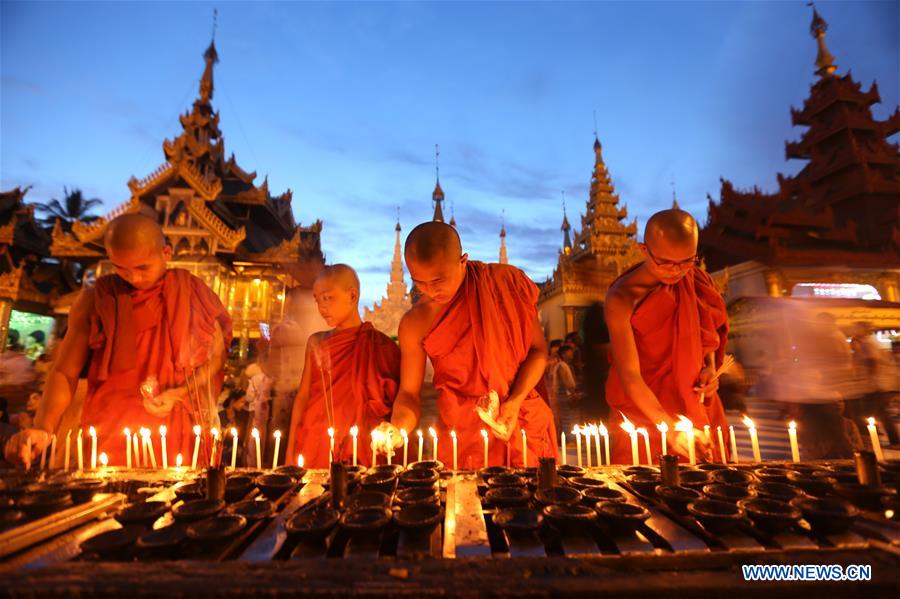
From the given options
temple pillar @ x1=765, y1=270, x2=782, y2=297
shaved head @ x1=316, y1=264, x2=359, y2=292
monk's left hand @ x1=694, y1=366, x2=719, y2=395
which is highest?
temple pillar @ x1=765, y1=270, x2=782, y2=297

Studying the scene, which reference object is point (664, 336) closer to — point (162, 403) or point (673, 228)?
point (673, 228)

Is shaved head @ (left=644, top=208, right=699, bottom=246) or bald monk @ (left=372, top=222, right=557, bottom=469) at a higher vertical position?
shaved head @ (left=644, top=208, right=699, bottom=246)

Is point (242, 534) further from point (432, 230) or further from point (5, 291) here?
point (5, 291)

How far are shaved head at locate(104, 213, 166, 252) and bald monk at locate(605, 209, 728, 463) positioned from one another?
3570 millimetres

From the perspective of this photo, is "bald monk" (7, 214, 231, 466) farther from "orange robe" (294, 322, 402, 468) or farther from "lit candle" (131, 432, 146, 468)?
"orange robe" (294, 322, 402, 468)

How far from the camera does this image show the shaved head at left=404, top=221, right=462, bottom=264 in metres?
2.82

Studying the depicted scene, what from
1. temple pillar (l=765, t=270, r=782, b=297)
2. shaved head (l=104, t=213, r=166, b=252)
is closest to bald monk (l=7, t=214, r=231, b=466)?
shaved head (l=104, t=213, r=166, b=252)

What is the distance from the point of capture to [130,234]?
3104mm

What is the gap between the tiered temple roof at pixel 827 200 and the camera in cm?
2039

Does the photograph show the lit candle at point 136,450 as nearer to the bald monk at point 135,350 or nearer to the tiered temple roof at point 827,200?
the bald monk at point 135,350

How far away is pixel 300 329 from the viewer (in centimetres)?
592

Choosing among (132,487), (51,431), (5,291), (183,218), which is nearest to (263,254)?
(183,218)

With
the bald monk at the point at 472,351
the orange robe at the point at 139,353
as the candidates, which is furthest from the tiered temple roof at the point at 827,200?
the orange robe at the point at 139,353

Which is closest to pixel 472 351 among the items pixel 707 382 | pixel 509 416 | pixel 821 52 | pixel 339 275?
pixel 509 416
